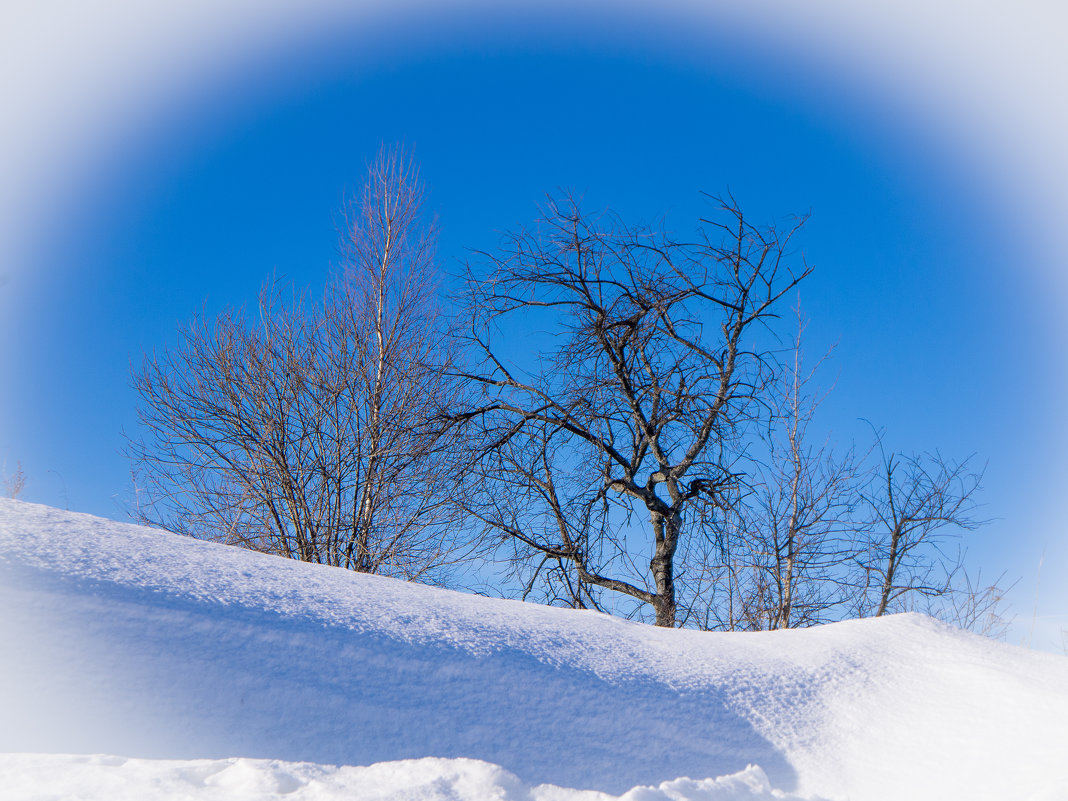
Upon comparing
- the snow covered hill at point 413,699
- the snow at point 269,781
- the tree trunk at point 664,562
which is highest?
the tree trunk at point 664,562

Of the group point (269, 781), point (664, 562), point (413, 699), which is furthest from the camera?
point (664, 562)

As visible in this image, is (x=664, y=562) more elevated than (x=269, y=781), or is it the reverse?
(x=664, y=562)

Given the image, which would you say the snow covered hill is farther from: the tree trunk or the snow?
the tree trunk

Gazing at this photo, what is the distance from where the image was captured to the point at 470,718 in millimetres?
2115

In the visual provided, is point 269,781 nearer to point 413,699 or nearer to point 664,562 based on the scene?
point 413,699

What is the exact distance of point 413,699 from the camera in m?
2.12

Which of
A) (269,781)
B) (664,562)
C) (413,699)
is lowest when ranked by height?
(269,781)

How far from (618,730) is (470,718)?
0.49 meters

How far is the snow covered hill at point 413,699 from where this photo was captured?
182 cm

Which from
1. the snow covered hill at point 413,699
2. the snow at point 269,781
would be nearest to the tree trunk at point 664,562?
the snow covered hill at point 413,699

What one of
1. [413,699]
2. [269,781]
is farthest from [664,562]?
[269,781]

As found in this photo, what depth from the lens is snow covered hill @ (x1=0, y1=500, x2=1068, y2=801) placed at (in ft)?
5.98

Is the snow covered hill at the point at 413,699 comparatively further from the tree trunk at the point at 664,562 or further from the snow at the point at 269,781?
the tree trunk at the point at 664,562

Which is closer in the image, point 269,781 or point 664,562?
point 269,781
